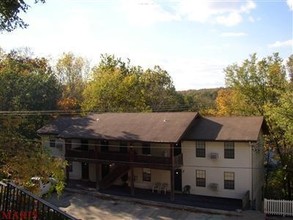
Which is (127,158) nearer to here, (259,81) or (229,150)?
(229,150)

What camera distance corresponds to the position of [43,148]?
11.8 meters

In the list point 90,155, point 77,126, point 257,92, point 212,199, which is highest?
point 257,92

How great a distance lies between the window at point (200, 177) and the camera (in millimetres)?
29750

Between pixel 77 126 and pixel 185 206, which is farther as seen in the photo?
pixel 77 126

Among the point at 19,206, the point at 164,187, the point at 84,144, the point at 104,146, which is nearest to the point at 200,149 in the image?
the point at 164,187

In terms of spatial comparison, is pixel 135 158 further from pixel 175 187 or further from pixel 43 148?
pixel 43 148

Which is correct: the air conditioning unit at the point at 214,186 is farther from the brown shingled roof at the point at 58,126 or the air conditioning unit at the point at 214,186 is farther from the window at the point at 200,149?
the brown shingled roof at the point at 58,126

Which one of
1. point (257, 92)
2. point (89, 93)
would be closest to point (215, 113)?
point (257, 92)

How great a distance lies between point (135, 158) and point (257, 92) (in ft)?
48.4

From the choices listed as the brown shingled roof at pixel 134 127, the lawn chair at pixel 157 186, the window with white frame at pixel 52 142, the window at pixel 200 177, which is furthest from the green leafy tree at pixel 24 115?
the window at pixel 200 177

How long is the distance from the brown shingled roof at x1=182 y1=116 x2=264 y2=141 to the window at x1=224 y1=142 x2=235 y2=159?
0.75m

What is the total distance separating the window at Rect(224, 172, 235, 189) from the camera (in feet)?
94.2

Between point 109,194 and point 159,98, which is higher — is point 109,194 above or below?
below

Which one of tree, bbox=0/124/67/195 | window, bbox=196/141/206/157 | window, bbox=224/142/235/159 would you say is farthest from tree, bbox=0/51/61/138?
tree, bbox=0/124/67/195
